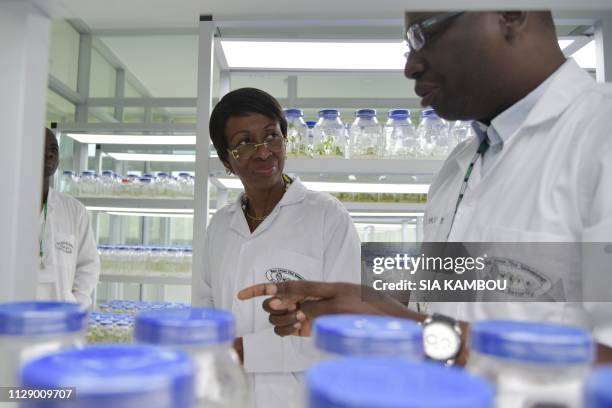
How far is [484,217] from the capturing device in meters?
0.87

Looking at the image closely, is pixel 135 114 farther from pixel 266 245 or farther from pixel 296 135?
pixel 266 245

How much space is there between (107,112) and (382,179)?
4.32 metres

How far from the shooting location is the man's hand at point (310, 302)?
602mm

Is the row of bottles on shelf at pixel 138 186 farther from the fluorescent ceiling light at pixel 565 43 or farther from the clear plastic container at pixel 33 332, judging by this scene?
the clear plastic container at pixel 33 332

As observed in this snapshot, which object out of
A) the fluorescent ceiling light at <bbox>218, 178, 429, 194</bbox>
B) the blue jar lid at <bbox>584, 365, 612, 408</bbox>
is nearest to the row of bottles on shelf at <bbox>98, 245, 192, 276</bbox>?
the fluorescent ceiling light at <bbox>218, 178, 429, 194</bbox>

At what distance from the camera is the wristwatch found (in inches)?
22.1

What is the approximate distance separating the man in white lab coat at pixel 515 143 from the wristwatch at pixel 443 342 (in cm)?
8

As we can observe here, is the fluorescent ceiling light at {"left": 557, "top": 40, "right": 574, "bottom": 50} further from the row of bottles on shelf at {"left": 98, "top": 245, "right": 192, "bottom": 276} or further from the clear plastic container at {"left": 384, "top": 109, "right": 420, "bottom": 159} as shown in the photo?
the row of bottles on shelf at {"left": 98, "top": 245, "right": 192, "bottom": 276}

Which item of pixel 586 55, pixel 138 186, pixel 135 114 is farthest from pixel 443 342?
pixel 135 114

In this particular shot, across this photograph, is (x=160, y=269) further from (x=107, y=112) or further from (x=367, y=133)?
(x=107, y=112)

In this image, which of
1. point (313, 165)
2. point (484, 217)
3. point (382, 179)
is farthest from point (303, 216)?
point (484, 217)

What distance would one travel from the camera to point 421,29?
0.82 m

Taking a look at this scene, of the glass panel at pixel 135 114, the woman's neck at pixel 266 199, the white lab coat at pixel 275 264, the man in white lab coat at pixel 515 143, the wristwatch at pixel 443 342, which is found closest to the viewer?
the wristwatch at pixel 443 342

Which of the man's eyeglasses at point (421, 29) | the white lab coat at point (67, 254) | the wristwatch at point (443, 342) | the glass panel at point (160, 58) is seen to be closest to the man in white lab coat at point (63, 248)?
the white lab coat at point (67, 254)
